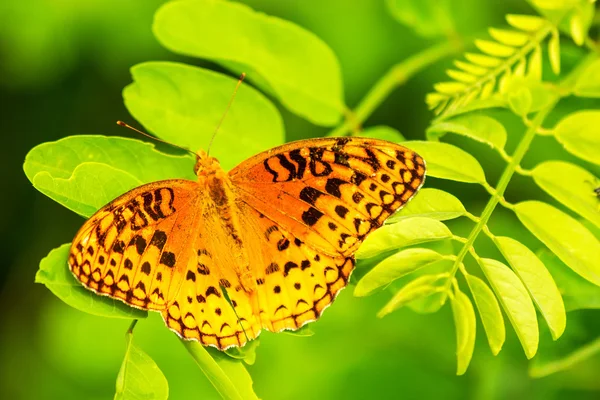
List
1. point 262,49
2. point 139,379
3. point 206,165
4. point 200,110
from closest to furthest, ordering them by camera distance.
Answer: point 139,379
point 206,165
point 200,110
point 262,49

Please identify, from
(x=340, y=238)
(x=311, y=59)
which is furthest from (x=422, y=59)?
(x=340, y=238)

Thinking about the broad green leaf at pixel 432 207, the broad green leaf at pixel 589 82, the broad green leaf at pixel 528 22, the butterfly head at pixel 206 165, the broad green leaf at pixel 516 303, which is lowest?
the butterfly head at pixel 206 165

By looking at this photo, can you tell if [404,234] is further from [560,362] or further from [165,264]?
[560,362]

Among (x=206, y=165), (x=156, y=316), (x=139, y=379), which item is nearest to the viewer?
(x=139, y=379)

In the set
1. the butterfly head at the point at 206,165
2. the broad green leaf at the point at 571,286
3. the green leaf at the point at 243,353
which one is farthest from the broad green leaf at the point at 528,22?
the green leaf at the point at 243,353

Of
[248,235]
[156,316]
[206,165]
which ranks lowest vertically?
[156,316]

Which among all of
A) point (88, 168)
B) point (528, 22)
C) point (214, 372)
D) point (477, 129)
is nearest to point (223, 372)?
point (214, 372)

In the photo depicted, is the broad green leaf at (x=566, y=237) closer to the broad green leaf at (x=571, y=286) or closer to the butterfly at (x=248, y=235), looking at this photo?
the broad green leaf at (x=571, y=286)
